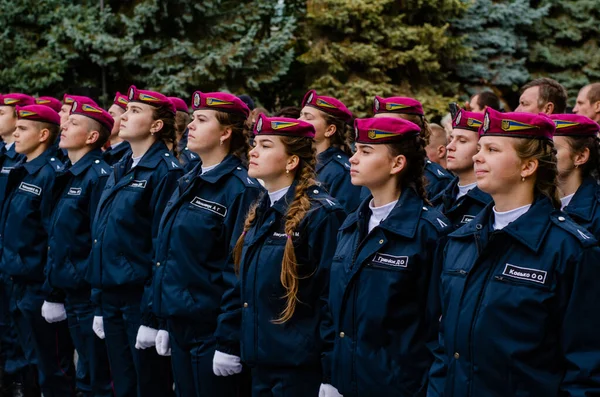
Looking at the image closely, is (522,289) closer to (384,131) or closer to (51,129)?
(384,131)

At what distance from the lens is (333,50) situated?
15352 mm

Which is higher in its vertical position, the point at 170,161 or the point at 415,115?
the point at 415,115

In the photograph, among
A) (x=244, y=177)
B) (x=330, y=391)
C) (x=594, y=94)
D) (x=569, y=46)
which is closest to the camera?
(x=330, y=391)

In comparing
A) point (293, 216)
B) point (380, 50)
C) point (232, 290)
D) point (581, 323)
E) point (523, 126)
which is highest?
point (523, 126)

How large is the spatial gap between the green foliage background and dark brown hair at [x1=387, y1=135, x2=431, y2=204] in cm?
1021

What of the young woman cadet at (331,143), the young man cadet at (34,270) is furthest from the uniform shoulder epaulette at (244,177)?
the young man cadet at (34,270)

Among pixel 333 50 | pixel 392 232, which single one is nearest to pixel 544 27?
pixel 333 50

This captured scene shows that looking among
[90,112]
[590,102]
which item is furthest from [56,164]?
[590,102]

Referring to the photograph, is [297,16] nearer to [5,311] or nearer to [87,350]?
[5,311]

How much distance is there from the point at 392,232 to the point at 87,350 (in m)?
3.27

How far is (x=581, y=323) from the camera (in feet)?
10.5

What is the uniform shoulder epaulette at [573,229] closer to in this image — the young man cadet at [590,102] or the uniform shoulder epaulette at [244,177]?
the uniform shoulder epaulette at [244,177]

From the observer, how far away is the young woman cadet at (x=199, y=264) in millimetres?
5133

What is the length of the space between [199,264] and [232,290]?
0.39 m
